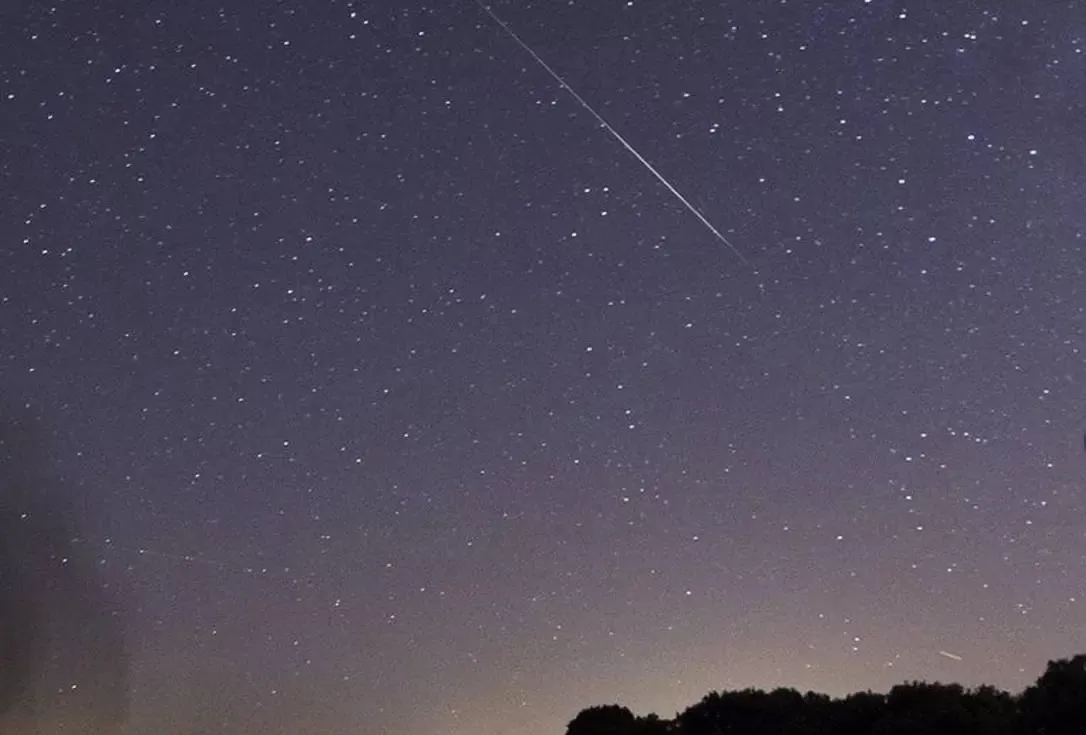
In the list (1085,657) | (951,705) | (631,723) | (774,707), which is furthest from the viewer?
(631,723)

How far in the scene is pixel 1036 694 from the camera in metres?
24.7

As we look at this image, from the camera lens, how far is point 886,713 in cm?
2738

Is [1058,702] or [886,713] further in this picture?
[886,713]

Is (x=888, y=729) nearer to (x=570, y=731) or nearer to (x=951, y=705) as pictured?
(x=951, y=705)

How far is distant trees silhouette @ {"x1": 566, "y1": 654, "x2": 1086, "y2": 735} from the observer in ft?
78.6

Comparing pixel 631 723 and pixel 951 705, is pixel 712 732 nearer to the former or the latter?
pixel 631 723

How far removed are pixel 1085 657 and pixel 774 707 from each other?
8243mm

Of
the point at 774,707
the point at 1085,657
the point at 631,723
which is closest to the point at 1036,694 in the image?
the point at 1085,657

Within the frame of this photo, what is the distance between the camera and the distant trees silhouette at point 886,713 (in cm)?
2397

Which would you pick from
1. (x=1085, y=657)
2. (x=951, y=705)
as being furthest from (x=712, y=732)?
(x=1085, y=657)

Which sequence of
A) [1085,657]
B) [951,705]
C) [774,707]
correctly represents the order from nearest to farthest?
[1085,657] < [951,705] < [774,707]

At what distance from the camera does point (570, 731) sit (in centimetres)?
3328

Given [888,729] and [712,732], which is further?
[712,732]

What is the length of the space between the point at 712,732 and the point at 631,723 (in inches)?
110
